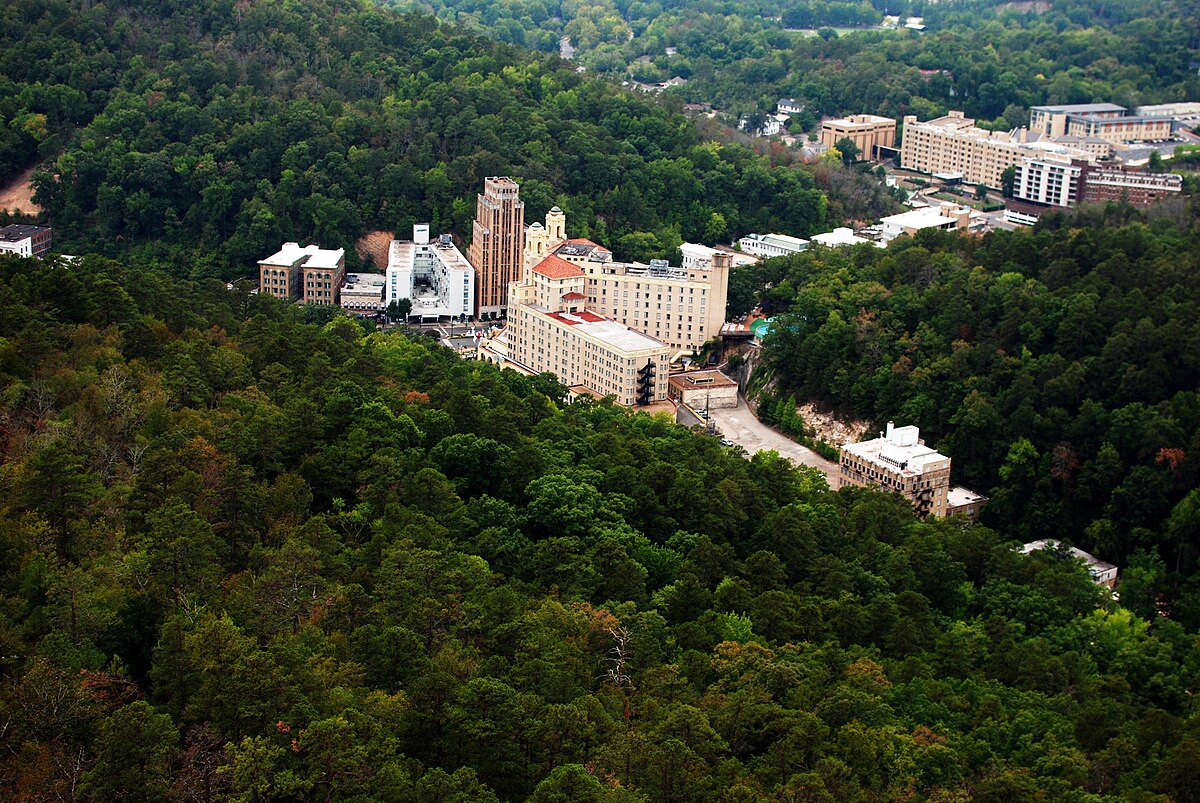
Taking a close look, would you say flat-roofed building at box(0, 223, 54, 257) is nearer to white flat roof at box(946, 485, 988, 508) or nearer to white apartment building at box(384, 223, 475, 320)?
white apartment building at box(384, 223, 475, 320)

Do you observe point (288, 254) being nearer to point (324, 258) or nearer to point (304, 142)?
point (324, 258)

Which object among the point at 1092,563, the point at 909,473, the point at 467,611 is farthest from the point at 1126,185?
the point at 467,611

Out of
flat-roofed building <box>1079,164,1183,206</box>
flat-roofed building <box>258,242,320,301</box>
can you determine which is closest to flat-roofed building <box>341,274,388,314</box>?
flat-roofed building <box>258,242,320,301</box>

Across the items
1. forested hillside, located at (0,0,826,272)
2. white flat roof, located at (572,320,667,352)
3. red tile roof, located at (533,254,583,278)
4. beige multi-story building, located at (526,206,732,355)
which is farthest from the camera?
forested hillside, located at (0,0,826,272)

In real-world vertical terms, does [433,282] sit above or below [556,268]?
below

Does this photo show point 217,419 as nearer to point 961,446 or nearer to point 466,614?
point 466,614

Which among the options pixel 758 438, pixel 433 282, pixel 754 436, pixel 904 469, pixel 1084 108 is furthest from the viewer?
pixel 1084 108
